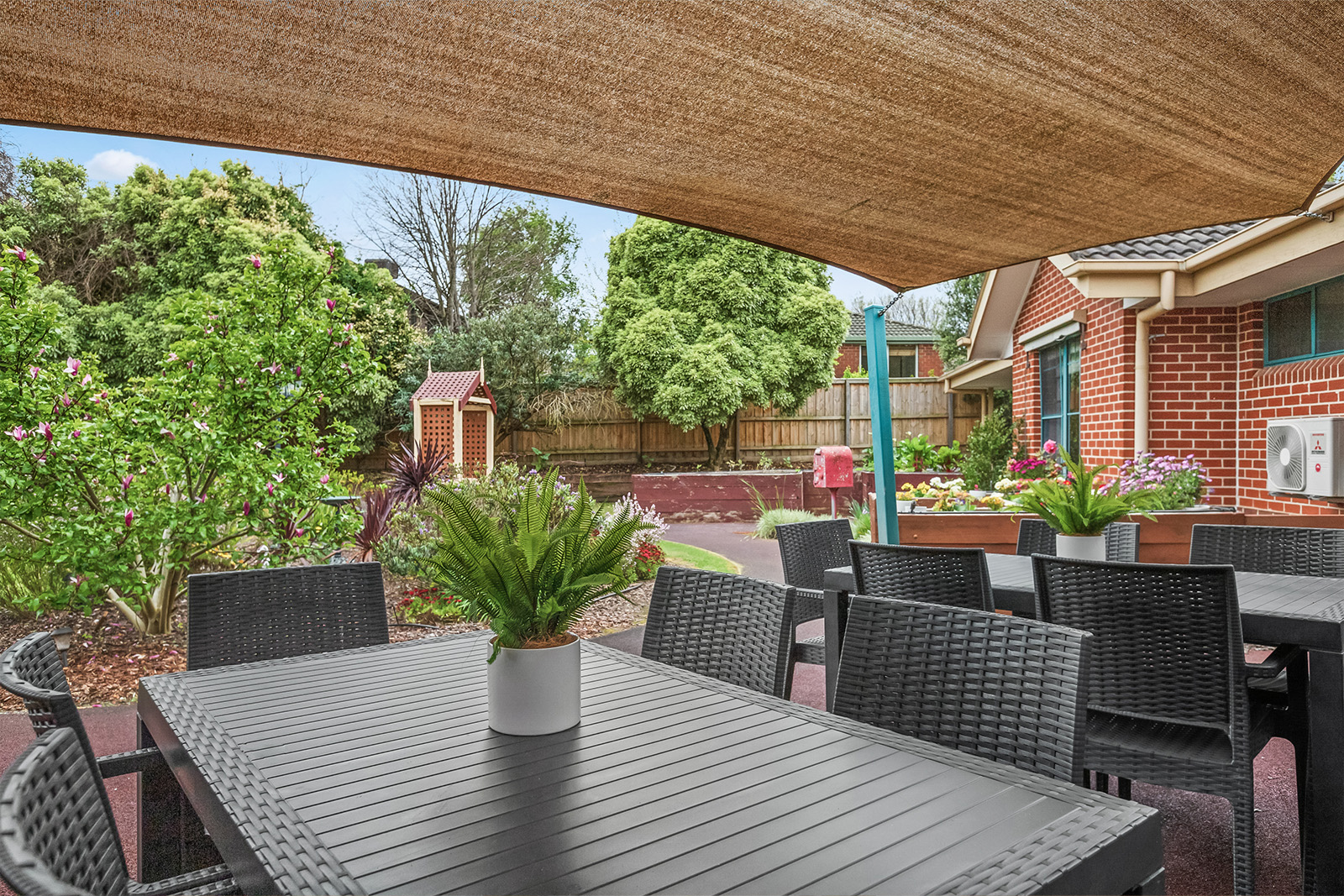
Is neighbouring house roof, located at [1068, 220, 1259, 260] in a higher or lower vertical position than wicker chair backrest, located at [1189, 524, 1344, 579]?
higher

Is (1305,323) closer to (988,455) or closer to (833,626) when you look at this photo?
(988,455)

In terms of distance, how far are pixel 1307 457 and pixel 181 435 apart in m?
6.01

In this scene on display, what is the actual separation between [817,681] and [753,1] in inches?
132

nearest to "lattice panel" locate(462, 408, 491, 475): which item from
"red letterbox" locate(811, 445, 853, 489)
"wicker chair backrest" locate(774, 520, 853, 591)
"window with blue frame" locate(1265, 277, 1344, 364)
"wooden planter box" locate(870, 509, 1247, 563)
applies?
"red letterbox" locate(811, 445, 853, 489)

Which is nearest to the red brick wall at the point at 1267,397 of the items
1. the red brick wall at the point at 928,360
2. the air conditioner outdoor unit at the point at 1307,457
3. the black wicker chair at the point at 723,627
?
the air conditioner outdoor unit at the point at 1307,457

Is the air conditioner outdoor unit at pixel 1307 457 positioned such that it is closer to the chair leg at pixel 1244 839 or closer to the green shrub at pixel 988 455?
the chair leg at pixel 1244 839

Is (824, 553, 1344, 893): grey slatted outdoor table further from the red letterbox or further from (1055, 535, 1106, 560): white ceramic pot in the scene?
the red letterbox

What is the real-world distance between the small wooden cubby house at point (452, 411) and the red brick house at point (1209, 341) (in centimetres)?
782

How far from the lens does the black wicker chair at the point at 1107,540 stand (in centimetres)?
366

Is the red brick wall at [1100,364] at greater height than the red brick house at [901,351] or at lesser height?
lesser

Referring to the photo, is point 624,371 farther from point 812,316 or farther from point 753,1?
point 753,1

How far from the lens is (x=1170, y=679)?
218cm

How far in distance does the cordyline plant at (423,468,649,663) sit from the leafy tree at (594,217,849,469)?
12.0 metres

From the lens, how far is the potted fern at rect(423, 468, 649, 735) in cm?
145
